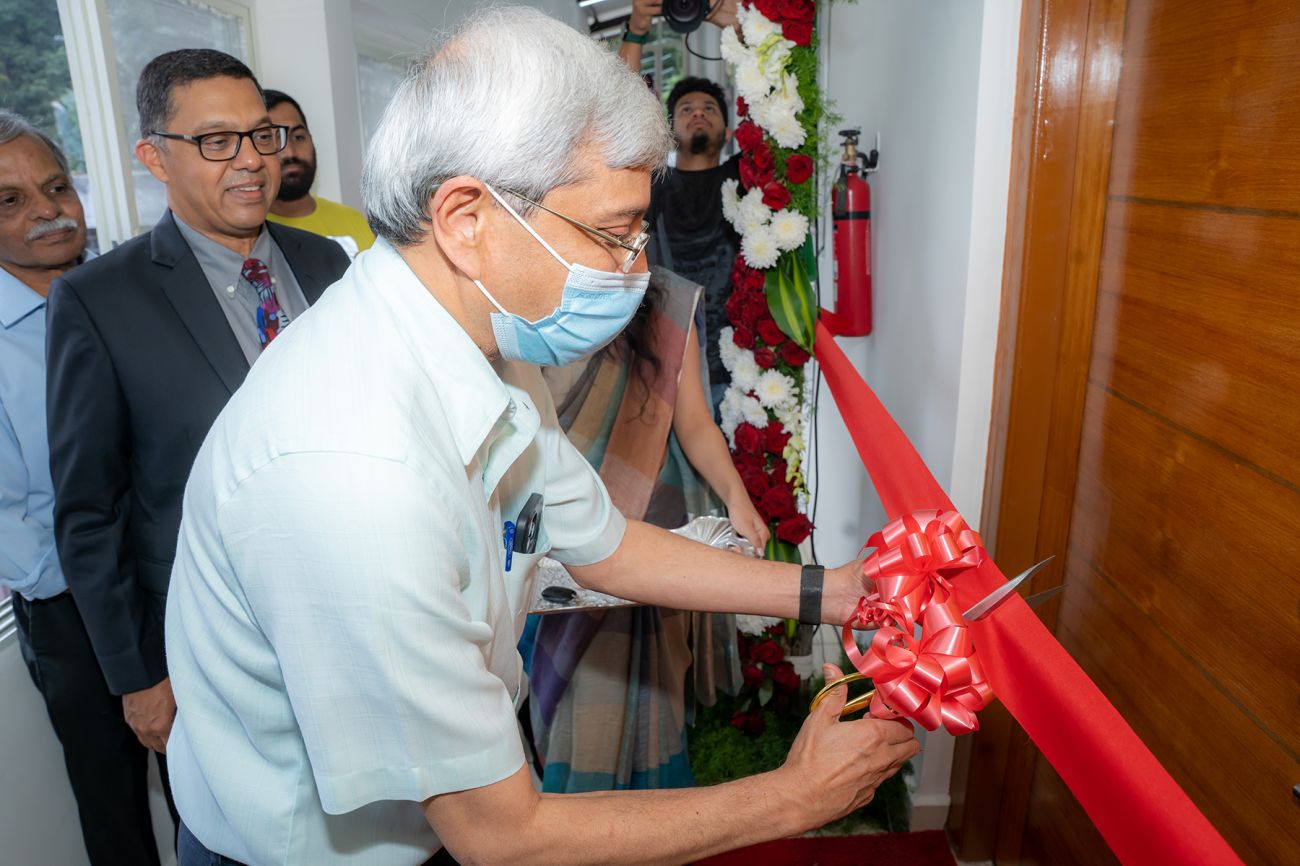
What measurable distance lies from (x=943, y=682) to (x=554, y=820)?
0.48m

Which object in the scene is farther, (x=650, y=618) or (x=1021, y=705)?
(x=650, y=618)

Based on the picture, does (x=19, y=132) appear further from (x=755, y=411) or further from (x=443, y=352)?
(x=755, y=411)

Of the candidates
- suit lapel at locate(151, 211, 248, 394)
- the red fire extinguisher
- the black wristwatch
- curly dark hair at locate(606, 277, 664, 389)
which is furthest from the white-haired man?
the red fire extinguisher

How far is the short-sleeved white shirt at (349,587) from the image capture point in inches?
33.8

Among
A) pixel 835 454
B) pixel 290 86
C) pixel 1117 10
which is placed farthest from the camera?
pixel 290 86

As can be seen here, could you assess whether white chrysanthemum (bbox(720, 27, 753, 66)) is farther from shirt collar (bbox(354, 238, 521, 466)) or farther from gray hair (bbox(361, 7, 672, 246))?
shirt collar (bbox(354, 238, 521, 466))

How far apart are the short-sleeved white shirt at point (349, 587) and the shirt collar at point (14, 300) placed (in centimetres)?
133

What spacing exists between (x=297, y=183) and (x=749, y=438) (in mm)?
1998

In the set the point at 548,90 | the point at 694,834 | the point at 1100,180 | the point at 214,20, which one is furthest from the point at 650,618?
the point at 214,20

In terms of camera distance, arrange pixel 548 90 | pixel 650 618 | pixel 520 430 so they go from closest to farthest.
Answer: pixel 548 90 < pixel 520 430 < pixel 650 618

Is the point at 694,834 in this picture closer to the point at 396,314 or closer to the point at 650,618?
the point at 396,314

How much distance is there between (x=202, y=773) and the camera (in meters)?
1.11

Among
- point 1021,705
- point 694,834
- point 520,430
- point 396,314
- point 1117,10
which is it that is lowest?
point 694,834

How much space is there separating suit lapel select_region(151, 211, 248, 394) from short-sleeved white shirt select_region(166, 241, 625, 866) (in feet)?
3.15
